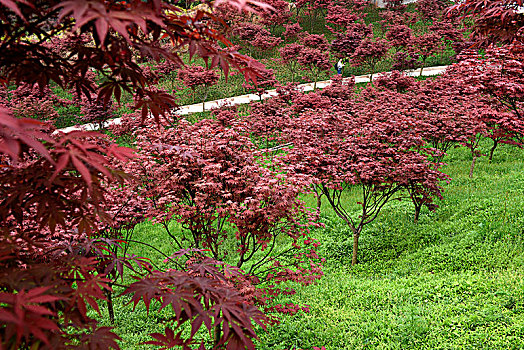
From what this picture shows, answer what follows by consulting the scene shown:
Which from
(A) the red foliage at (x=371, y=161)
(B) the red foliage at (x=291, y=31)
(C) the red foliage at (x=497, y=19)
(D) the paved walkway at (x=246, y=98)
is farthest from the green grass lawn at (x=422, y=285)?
(B) the red foliage at (x=291, y=31)

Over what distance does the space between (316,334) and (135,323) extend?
2.66 metres

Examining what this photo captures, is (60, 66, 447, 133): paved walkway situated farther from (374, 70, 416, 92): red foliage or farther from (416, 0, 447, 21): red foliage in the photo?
(416, 0, 447, 21): red foliage

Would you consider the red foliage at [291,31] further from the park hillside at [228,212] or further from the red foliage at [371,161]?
the red foliage at [371,161]

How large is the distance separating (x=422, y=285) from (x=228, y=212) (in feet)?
9.73

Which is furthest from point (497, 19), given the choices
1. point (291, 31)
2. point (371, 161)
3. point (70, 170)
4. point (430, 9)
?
point (430, 9)

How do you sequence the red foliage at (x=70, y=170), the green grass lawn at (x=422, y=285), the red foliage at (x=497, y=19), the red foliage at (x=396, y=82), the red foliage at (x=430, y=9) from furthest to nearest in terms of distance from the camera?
the red foliage at (x=430, y=9) < the red foliage at (x=396, y=82) < the green grass lawn at (x=422, y=285) < the red foliage at (x=497, y=19) < the red foliage at (x=70, y=170)

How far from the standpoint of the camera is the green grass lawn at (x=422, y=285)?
389 cm

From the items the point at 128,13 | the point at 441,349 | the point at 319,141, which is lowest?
the point at 441,349

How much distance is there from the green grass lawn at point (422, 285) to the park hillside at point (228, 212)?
0.03 meters

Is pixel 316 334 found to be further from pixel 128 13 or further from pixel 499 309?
pixel 128 13

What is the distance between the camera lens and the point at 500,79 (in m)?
5.14

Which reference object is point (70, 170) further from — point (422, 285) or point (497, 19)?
point (422, 285)

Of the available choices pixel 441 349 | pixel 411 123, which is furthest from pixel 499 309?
pixel 411 123

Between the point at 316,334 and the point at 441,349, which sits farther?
the point at 316,334
